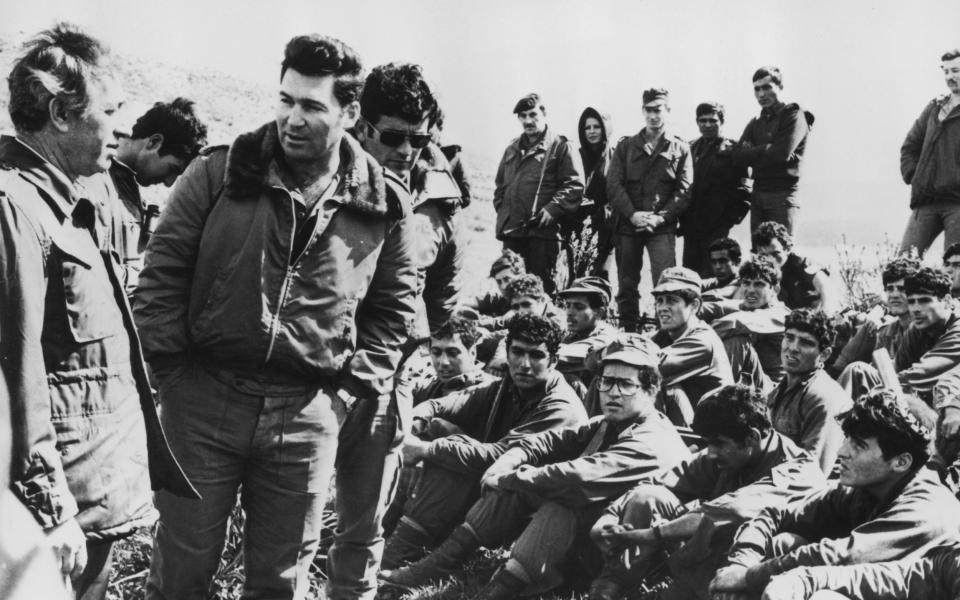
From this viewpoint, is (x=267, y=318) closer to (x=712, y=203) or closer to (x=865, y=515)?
(x=865, y=515)

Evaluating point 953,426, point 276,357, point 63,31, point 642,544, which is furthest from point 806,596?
point 63,31

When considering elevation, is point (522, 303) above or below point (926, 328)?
below

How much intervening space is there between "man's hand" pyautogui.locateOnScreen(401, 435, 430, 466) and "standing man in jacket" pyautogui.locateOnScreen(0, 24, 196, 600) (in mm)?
3223

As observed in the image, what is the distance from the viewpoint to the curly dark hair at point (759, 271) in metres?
7.60

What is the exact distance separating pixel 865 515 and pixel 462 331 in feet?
11.5

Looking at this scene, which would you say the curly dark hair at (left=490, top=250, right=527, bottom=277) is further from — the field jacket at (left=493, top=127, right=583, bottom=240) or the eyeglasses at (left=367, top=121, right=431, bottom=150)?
the eyeglasses at (left=367, top=121, right=431, bottom=150)

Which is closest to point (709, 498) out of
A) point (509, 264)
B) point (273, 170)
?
point (273, 170)

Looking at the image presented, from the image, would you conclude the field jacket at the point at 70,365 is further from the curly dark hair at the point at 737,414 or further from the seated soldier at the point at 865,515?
the curly dark hair at the point at 737,414

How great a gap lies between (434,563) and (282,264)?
2990 mm

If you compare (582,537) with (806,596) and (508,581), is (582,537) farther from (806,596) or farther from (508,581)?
(806,596)

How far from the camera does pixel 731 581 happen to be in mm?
4391

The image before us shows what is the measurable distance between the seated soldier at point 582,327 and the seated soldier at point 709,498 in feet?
7.02

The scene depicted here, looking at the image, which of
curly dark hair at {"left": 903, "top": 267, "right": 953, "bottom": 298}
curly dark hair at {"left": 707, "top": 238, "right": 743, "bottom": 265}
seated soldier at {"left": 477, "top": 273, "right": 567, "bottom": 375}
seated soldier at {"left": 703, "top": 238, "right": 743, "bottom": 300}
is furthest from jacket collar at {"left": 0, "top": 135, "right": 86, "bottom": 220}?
curly dark hair at {"left": 707, "top": 238, "right": 743, "bottom": 265}

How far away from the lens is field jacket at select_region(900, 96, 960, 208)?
8383 millimetres
